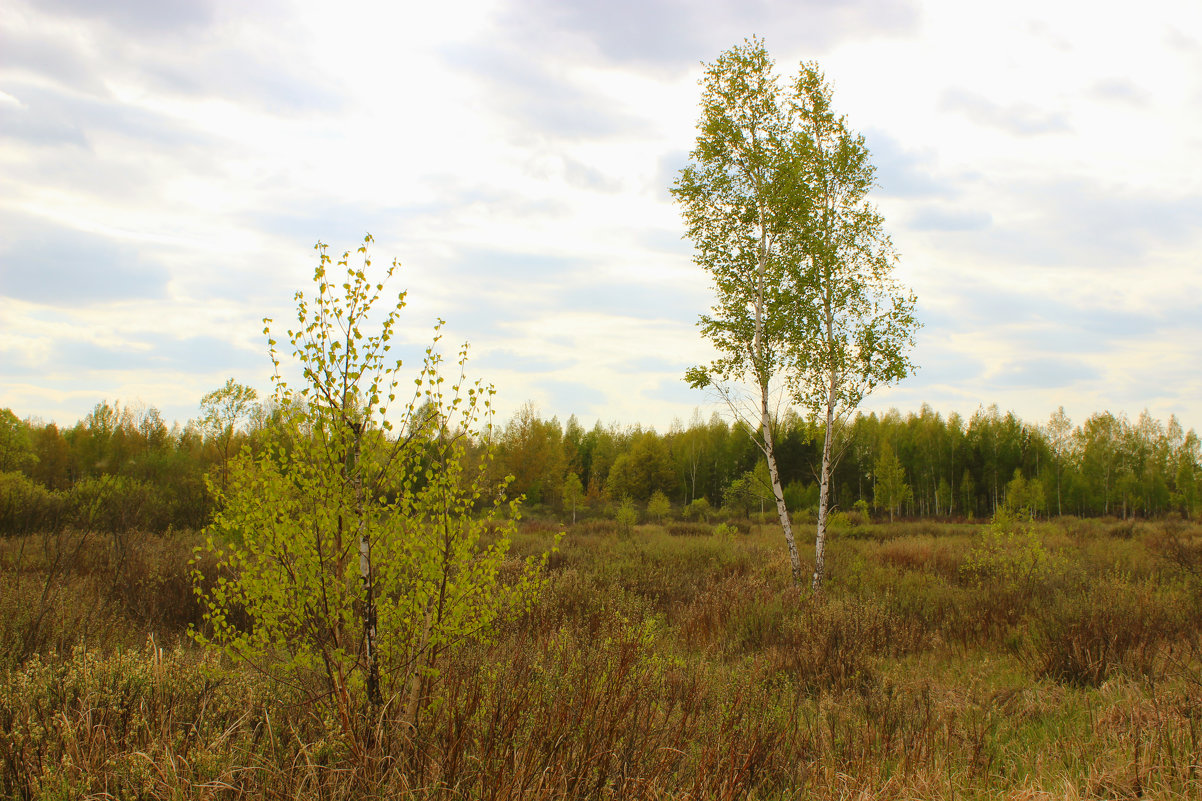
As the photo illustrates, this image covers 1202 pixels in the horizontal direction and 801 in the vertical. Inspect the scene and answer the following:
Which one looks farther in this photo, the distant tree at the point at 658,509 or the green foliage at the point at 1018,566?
the distant tree at the point at 658,509

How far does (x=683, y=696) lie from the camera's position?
5.71 meters

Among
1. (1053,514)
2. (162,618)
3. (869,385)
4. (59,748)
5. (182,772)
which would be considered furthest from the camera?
(1053,514)

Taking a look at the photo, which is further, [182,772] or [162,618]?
[162,618]

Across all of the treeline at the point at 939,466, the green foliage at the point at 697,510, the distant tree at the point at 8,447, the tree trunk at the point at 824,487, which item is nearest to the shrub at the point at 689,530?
the green foliage at the point at 697,510

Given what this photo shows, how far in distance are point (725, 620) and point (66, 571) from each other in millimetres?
8900

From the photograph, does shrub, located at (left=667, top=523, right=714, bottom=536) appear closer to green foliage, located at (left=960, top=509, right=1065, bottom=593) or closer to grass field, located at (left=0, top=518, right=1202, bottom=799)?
grass field, located at (left=0, top=518, right=1202, bottom=799)

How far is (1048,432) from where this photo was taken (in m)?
54.1

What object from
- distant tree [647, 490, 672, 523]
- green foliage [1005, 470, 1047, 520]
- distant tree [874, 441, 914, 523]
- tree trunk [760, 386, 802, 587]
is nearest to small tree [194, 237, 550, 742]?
tree trunk [760, 386, 802, 587]

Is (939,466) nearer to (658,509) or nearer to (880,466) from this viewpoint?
(880,466)

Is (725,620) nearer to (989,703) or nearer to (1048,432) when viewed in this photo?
(989,703)

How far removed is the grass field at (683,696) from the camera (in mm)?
3090

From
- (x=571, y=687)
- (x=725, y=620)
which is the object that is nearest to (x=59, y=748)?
(x=571, y=687)

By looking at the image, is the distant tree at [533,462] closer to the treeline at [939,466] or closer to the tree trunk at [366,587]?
the treeline at [939,466]

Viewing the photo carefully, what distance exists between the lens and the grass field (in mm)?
3090
